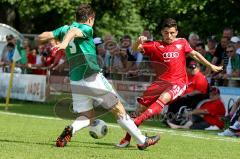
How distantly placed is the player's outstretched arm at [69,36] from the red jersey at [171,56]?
1548 millimetres

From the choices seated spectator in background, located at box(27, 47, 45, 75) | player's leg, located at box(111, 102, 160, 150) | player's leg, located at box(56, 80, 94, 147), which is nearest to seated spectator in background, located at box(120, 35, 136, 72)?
seated spectator in background, located at box(27, 47, 45, 75)

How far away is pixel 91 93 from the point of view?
10148 millimetres

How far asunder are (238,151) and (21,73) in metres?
13.6

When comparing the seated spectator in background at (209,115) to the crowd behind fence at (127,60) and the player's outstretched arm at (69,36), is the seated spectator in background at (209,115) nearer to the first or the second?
the crowd behind fence at (127,60)

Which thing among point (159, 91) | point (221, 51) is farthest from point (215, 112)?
point (159, 91)

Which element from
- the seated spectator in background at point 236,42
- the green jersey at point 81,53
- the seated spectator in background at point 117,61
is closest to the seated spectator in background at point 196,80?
the seated spectator in background at point 236,42

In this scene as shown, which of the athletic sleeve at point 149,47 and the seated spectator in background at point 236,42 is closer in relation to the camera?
the athletic sleeve at point 149,47

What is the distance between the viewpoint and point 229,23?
27969 millimetres

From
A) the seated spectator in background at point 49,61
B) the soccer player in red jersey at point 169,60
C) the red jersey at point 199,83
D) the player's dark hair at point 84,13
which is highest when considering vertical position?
the player's dark hair at point 84,13

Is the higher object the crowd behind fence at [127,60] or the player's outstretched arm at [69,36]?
the player's outstretched arm at [69,36]

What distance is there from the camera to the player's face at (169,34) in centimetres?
1082

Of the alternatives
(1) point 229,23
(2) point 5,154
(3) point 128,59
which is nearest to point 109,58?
(3) point 128,59

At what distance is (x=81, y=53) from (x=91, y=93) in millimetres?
603

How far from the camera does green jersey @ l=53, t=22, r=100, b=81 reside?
9961 millimetres
